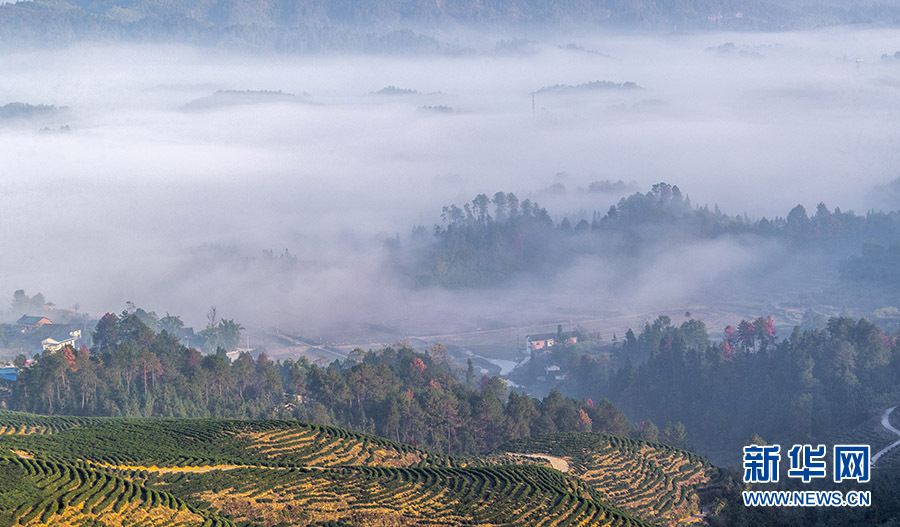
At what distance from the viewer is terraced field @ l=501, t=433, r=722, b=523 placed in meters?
54.5

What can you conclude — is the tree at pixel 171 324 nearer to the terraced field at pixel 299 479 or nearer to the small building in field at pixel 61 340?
the small building in field at pixel 61 340

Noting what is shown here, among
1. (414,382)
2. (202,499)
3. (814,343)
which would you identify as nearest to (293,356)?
(414,382)

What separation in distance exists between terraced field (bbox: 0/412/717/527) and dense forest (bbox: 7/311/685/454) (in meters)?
12.3

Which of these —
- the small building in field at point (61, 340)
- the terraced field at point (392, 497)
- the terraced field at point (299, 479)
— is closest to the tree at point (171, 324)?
the small building in field at point (61, 340)

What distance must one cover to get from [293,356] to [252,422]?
82375mm

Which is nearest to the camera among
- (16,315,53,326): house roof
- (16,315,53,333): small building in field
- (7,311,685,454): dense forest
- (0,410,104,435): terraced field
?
(0,410,104,435): terraced field

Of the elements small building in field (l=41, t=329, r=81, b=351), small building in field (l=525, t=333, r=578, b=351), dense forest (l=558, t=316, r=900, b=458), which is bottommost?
small building in field (l=525, t=333, r=578, b=351)

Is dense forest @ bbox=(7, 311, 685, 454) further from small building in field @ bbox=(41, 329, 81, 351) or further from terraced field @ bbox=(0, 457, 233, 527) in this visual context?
small building in field @ bbox=(41, 329, 81, 351)

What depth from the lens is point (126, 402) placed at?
76875 millimetres

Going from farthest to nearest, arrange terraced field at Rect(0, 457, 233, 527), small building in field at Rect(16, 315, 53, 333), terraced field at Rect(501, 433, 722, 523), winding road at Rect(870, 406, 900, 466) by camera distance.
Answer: small building in field at Rect(16, 315, 53, 333), winding road at Rect(870, 406, 900, 466), terraced field at Rect(501, 433, 722, 523), terraced field at Rect(0, 457, 233, 527)

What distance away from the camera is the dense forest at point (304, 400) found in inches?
2948

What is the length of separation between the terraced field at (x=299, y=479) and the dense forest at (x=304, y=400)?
40.4 feet

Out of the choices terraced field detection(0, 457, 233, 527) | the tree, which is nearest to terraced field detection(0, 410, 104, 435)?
terraced field detection(0, 457, 233, 527)

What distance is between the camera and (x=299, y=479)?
1893 inches
